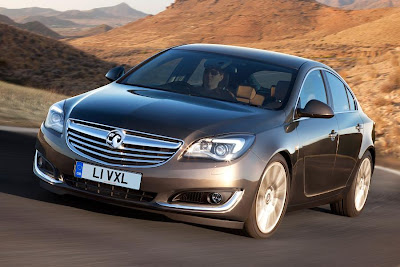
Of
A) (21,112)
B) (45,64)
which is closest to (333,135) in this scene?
(21,112)

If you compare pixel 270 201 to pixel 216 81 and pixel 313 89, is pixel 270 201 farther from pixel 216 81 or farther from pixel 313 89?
pixel 313 89

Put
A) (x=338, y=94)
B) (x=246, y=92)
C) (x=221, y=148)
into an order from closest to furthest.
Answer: (x=221, y=148)
(x=246, y=92)
(x=338, y=94)

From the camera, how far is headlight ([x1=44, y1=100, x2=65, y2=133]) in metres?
6.52

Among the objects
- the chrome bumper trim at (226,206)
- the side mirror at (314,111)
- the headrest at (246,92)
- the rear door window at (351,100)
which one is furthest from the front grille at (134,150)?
the rear door window at (351,100)

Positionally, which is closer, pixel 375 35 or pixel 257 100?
pixel 257 100

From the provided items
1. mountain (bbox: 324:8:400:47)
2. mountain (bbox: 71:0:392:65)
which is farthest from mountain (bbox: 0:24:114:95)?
mountain (bbox: 71:0:392:65)

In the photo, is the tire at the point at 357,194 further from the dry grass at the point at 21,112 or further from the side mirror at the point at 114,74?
the dry grass at the point at 21,112

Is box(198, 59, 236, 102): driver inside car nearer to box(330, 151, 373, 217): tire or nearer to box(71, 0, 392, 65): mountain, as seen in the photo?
box(330, 151, 373, 217): tire

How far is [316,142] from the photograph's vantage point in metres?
7.36

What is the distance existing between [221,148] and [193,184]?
0.36 meters

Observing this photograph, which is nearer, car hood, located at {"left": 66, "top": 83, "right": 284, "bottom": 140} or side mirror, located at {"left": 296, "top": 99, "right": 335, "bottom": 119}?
car hood, located at {"left": 66, "top": 83, "right": 284, "bottom": 140}

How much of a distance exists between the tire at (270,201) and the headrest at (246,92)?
2.94ft

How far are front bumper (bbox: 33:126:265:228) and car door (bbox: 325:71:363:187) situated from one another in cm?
196

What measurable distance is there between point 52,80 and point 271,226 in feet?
140
